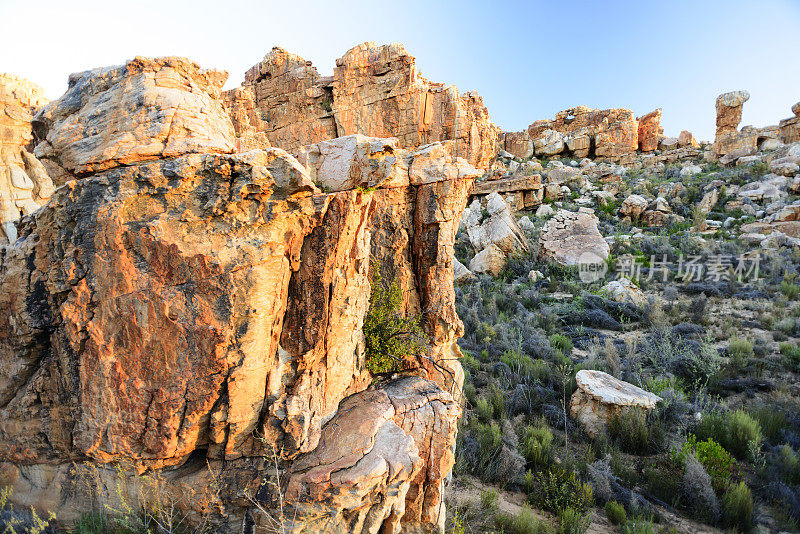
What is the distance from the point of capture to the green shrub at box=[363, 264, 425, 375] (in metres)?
4.35

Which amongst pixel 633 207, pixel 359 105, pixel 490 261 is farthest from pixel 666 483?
pixel 633 207

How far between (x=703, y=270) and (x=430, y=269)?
38.6ft

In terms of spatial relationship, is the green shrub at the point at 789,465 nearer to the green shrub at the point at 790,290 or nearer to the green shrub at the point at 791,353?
the green shrub at the point at 791,353

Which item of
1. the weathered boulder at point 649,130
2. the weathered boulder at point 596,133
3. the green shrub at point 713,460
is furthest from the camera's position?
the weathered boulder at point 649,130

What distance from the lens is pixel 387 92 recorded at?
31.7 feet

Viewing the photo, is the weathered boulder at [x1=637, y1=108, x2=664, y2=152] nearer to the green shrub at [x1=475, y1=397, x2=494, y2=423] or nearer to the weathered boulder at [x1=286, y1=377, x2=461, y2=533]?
the green shrub at [x1=475, y1=397, x2=494, y2=423]

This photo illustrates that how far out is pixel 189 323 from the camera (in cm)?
283

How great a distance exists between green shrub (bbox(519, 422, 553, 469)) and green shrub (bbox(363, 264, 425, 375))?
8.27ft

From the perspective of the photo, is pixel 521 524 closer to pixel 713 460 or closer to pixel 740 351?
pixel 713 460

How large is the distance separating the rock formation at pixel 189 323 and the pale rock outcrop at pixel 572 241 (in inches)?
469

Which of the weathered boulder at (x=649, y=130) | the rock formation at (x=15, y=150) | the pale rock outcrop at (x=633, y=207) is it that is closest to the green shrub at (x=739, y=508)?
the pale rock outcrop at (x=633, y=207)

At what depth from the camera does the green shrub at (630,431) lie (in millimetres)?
5648

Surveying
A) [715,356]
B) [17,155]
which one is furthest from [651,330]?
[17,155]

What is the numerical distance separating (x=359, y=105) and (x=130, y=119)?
24.9 feet
